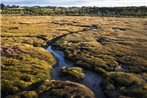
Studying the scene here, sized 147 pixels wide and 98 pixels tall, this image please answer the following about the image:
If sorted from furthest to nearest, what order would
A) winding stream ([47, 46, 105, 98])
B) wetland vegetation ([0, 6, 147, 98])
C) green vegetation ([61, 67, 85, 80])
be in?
green vegetation ([61, 67, 85, 80]) → winding stream ([47, 46, 105, 98]) → wetland vegetation ([0, 6, 147, 98])

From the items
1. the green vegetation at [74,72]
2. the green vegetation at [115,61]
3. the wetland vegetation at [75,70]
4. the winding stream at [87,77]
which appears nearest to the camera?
the wetland vegetation at [75,70]

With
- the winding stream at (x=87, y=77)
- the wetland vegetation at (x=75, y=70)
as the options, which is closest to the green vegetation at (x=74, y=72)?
the wetland vegetation at (x=75, y=70)

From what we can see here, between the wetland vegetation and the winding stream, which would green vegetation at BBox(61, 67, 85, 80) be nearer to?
the wetland vegetation

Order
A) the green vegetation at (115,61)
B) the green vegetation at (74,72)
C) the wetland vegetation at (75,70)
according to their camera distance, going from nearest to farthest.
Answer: the wetland vegetation at (75,70)
the green vegetation at (115,61)
the green vegetation at (74,72)

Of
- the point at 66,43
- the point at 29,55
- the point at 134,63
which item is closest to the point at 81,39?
the point at 66,43

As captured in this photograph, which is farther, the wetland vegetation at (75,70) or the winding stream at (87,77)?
the winding stream at (87,77)

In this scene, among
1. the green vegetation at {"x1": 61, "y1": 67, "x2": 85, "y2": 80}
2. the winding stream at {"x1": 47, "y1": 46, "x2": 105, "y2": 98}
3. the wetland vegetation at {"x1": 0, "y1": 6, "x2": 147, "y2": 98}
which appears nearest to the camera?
the wetland vegetation at {"x1": 0, "y1": 6, "x2": 147, "y2": 98}

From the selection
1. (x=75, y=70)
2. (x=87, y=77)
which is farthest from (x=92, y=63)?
(x=87, y=77)

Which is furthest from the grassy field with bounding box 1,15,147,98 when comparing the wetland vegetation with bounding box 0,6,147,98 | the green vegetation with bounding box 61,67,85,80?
the green vegetation with bounding box 61,67,85,80

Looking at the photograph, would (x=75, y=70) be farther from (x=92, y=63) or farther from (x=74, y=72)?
(x=92, y=63)

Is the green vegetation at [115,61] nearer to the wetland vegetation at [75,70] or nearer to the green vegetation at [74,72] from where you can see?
the wetland vegetation at [75,70]

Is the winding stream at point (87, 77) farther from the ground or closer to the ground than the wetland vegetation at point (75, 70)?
closer to the ground

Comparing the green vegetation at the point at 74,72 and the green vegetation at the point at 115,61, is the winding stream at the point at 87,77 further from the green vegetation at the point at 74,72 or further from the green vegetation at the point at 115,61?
the green vegetation at the point at 115,61
